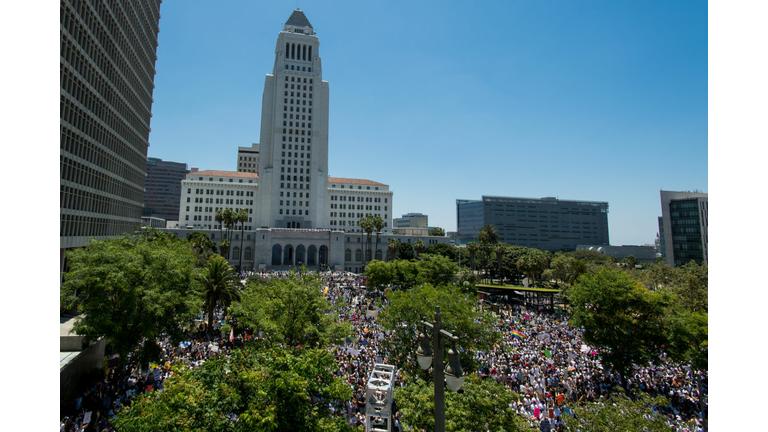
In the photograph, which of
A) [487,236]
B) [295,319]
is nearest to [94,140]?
[295,319]

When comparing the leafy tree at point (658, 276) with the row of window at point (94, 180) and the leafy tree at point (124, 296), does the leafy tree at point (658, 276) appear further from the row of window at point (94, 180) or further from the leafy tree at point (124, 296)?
the row of window at point (94, 180)

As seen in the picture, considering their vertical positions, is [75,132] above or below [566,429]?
above

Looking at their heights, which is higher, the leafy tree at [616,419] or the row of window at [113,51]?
the row of window at [113,51]

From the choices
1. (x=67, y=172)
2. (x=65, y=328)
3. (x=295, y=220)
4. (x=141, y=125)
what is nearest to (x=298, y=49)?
(x=295, y=220)

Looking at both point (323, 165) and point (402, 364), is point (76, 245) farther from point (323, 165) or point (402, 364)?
point (323, 165)

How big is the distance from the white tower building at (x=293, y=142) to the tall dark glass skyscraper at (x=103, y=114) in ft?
188

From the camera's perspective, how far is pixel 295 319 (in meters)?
22.0

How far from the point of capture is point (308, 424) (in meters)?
12.0

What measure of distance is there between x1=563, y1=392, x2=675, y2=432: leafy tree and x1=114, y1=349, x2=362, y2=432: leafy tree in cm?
1036

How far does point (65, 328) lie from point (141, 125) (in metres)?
38.1

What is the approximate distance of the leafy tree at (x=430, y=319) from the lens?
22.8 m

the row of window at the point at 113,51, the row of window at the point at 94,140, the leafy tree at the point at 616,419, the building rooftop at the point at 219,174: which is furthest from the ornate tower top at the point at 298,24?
the leafy tree at the point at 616,419

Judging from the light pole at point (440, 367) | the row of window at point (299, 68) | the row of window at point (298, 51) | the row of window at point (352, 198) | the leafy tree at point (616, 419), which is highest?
the row of window at point (298, 51)

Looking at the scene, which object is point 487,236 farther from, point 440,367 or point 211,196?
point 211,196
